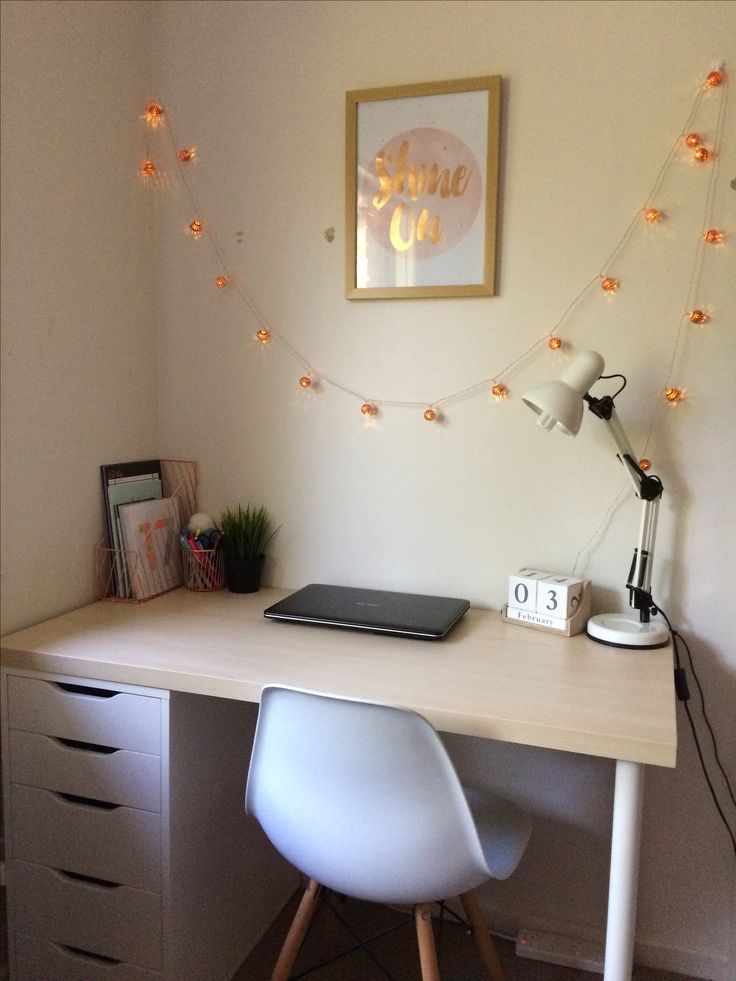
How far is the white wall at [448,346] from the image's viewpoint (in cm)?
153

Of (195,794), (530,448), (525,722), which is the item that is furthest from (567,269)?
(195,794)

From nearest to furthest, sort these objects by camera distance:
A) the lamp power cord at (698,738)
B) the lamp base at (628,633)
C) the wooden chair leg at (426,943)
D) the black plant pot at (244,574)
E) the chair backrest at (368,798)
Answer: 1. the chair backrest at (368,798)
2. the wooden chair leg at (426,943)
3. the lamp base at (628,633)
4. the lamp power cord at (698,738)
5. the black plant pot at (244,574)

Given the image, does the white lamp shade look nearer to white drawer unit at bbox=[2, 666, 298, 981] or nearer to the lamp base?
the lamp base

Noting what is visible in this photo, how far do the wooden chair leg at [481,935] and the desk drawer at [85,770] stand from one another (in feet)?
2.07

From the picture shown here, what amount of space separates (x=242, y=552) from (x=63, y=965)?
90 centimetres

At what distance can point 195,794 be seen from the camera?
143 centimetres

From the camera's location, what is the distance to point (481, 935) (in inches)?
58.1

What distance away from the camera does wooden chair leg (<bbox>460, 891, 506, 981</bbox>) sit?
145cm

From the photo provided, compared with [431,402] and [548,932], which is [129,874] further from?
[431,402]

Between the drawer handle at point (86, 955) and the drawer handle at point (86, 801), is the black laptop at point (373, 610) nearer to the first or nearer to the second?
the drawer handle at point (86, 801)

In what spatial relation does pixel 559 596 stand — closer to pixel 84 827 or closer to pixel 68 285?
pixel 84 827

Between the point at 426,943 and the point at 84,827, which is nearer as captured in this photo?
the point at 426,943

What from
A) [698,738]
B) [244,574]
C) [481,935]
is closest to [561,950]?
[481,935]

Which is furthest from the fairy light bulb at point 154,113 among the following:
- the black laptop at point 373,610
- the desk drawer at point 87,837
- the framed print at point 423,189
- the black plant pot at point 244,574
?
the desk drawer at point 87,837
